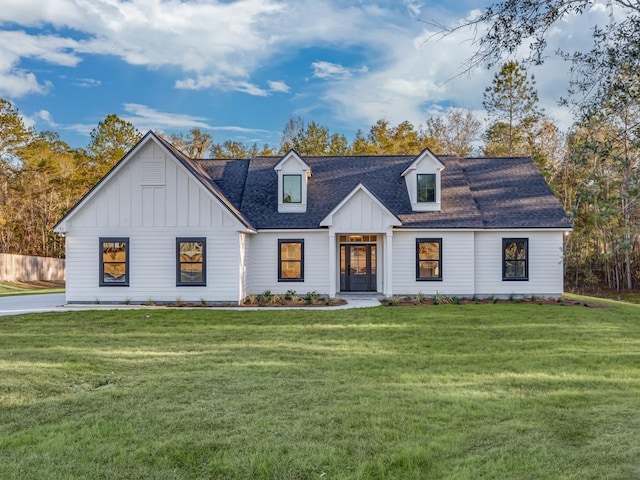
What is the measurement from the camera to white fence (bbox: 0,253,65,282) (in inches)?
1185

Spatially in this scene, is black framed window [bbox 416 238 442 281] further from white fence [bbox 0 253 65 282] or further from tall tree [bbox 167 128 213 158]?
tall tree [bbox 167 128 213 158]

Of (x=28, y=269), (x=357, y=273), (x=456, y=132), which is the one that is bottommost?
(x=28, y=269)

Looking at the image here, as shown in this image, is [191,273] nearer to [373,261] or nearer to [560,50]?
[373,261]

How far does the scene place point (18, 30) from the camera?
2503 cm

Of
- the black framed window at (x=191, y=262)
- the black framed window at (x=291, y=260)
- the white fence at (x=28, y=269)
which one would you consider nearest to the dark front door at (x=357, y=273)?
the black framed window at (x=291, y=260)

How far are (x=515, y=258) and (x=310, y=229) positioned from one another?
7.84 meters

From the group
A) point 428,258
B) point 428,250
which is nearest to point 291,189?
point 428,250

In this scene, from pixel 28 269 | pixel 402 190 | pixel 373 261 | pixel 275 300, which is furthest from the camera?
pixel 28 269

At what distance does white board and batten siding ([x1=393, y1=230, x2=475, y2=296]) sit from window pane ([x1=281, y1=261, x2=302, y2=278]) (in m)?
3.63

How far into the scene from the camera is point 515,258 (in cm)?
1844

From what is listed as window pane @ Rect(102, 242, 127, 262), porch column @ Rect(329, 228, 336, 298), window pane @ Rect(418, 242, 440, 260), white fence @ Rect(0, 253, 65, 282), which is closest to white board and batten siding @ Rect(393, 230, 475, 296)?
window pane @ Rect(418, 242, 440, 260)

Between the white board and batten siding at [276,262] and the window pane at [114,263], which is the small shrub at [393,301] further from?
the window pane at [114,263]

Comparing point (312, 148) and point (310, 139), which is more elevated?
point (310, 139)

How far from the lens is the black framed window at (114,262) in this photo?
→ 1681 cm
